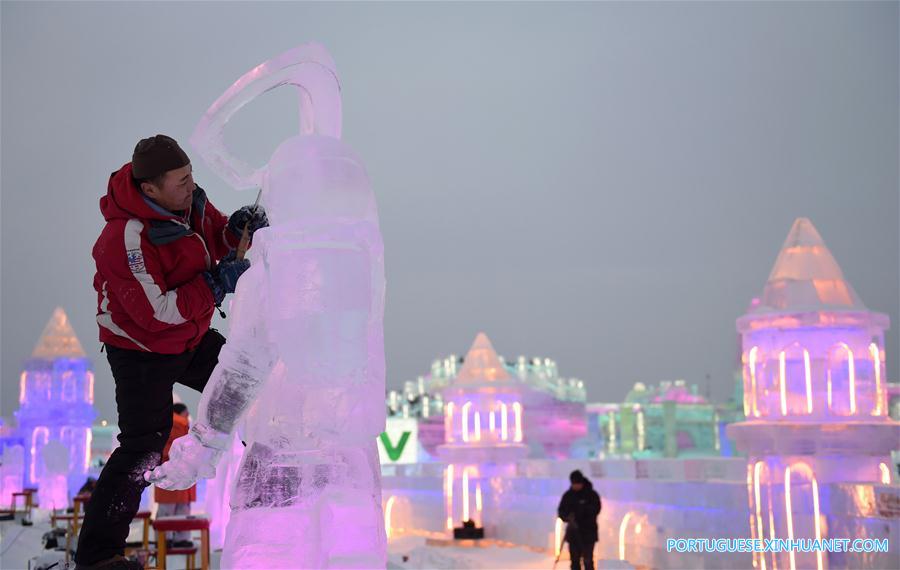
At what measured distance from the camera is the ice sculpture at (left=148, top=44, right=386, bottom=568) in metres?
2.64

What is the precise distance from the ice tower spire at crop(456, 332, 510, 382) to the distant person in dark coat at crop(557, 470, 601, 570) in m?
6.84

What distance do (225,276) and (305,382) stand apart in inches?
21.1

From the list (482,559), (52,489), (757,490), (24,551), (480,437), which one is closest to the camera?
(24,551)

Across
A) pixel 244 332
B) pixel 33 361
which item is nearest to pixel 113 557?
pixel 244 332

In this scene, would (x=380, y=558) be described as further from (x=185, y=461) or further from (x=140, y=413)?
(x=140, y=413)

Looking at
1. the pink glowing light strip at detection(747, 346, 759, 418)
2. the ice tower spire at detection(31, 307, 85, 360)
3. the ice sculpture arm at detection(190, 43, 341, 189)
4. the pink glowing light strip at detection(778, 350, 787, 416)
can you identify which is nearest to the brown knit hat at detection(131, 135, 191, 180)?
the ice sculpture arm at detection(190, 43, 341, 189)

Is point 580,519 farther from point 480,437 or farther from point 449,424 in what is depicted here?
point 449,424

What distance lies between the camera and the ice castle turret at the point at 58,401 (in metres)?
17.2

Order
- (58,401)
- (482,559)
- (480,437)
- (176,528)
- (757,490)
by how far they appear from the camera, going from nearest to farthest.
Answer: (176,528)
(757,490)
(482,559)
(480,437)
(58,401)

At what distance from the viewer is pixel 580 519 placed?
30.1ft

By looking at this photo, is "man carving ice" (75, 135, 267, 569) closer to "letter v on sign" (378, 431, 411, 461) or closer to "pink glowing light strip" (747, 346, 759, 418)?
"pink glowing light strip" (747, 346, 759, 418)

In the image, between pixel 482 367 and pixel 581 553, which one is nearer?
pixel 581 553

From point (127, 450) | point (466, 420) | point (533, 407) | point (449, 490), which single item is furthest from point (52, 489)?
point (533, 407)

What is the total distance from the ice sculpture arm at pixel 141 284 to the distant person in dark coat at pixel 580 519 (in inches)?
264
